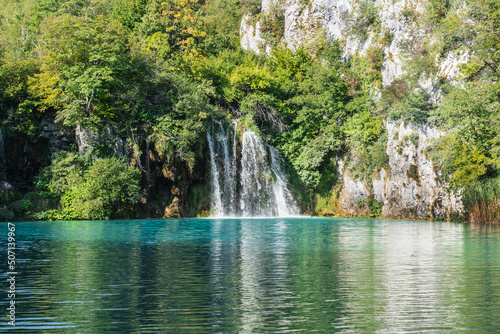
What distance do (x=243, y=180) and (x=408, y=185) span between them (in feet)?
35.8

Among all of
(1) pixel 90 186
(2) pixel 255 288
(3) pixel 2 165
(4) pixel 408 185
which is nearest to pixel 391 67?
(4) pixel 408 185

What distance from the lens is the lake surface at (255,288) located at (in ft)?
22.8

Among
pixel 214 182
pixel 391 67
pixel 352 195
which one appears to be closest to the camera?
pixel 214 182

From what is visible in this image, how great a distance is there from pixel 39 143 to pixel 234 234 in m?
20.0

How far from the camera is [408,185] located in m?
33.9

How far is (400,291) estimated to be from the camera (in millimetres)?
9039

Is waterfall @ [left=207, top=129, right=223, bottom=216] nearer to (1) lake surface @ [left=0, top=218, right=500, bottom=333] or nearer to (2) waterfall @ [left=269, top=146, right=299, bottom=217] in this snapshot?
(2) waterfall @ [left=269, top=146, right=299, bottom=217]

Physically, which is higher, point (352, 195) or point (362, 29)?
point (362, 29)

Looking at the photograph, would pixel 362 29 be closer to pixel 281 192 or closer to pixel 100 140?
pixel 281 192

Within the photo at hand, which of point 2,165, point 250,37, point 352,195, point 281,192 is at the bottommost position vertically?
point 352,195

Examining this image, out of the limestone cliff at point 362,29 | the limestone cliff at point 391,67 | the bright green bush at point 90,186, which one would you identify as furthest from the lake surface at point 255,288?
the limestone cliff at point 362,29

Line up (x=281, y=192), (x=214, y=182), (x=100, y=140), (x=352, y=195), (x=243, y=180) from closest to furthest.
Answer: (x=100, y=140) → (x=214, y=182) → (x=243, y=180) → (x=281, y=192) → (x=352, y=195)

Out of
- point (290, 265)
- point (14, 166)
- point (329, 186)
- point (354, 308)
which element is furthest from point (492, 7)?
point (14, 166)

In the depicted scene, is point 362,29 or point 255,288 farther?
point 362,29
